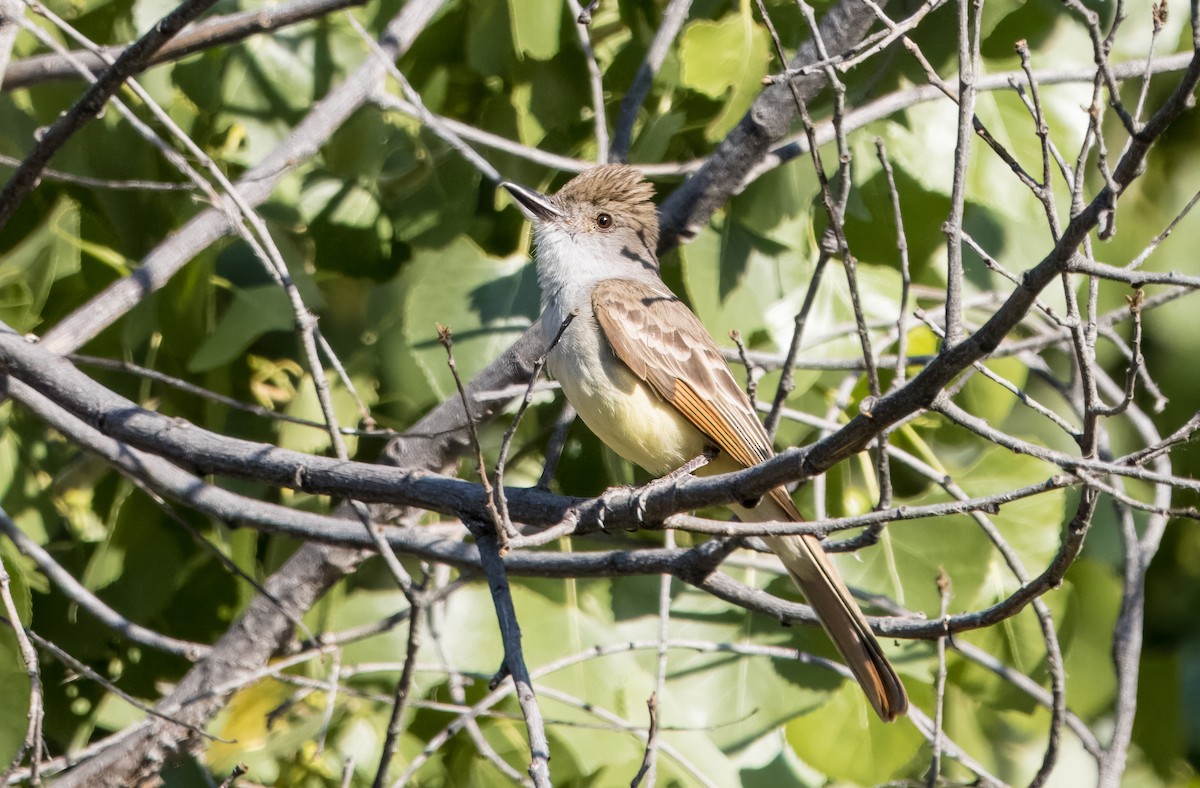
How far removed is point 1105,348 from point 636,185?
2977 mm

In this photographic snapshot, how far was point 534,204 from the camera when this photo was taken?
438 cm

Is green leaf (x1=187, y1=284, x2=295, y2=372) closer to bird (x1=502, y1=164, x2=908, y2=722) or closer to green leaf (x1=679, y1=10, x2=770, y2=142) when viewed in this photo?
bird (x1=502, y1=164, x2=908, y2=722)

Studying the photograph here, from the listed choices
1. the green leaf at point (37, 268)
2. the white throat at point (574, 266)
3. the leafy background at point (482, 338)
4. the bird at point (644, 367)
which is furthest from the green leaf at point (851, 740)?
the green leaf at point (37, 268)

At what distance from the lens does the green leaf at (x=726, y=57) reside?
13.2 feet

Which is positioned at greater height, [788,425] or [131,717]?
[788,425]

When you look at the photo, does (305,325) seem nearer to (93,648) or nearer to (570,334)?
(570,334)

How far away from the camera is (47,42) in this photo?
11.9ft

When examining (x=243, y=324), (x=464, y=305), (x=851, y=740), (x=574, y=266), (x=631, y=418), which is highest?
(x=574, y=266)

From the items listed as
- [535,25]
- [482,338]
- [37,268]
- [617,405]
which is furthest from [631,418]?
[37,268]

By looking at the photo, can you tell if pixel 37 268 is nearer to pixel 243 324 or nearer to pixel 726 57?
pixel 243 324

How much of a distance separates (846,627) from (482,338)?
5.32ft

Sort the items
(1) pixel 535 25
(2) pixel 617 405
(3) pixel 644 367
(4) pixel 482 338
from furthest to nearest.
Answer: (4) pixel 482 338, (1) pixel 535 25, (3) pixel 644 367, (2) pixel 617 405

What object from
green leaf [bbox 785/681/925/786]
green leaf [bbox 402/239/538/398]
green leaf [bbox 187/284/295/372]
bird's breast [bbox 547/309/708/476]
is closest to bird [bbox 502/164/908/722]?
bird's breast [bbox 547/309/708/476]

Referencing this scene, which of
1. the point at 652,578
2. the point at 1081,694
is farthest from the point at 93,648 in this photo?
the point at 1081,694
